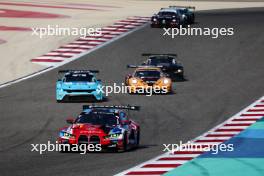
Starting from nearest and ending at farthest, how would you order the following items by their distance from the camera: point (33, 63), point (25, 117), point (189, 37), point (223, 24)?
point (25, 117), point (33, 63), point (189, 37), point (223, 24)

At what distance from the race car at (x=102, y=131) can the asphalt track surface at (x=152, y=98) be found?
317mm

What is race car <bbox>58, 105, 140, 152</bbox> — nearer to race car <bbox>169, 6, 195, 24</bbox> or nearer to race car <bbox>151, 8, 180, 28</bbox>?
race car <bbox>151, 8, 180, 28</bbox>

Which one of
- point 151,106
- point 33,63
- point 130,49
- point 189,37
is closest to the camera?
point 151,106

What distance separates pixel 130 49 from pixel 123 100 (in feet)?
47.1

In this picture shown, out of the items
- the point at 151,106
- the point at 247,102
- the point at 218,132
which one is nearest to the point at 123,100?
the point at 151,106

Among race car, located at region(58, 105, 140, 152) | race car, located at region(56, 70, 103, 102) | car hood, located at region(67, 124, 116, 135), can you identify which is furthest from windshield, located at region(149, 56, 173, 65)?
car hood, located at region(67, 124, 116, 135)

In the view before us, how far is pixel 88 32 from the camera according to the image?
2191 inches

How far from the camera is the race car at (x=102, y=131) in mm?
24609

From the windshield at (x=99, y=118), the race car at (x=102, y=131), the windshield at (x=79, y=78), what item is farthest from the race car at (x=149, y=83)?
the windshield at (x=99, y=118)

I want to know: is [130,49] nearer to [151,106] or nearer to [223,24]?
[223,24]

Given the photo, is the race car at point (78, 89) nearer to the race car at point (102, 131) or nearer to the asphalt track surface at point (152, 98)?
the asphalt track surface at point (152, 98)

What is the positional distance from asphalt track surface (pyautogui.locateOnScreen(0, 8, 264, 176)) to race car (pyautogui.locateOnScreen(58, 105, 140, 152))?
317 mm

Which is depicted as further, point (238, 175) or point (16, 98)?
point (16, 98)

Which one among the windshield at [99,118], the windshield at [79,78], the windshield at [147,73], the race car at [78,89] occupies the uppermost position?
the windshield at [147,73]
